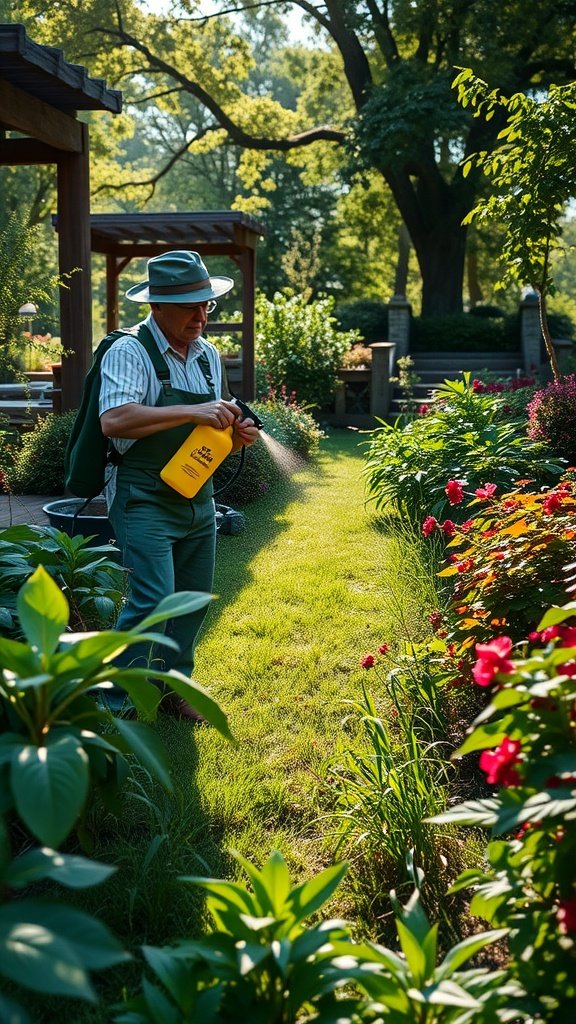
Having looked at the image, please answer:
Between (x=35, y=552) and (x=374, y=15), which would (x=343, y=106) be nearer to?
(x=374, y=15)

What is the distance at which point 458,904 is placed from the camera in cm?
256

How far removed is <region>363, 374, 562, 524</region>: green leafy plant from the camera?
6051 millimetres

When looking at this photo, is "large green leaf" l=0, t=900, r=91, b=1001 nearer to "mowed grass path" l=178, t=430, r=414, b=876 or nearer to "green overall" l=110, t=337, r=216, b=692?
"mowed grass path" l=178, t=430, r=414, b=876

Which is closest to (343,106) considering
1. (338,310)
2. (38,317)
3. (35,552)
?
(338,310)

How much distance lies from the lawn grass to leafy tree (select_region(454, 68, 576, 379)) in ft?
7.91

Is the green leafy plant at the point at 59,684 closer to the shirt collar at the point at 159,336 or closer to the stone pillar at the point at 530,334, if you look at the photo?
the shirt collar at the point at 159,336

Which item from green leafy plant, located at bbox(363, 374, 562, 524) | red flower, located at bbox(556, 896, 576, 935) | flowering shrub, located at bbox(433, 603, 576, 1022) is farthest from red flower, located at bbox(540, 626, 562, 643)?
green leafy plant, located at bbox(363, 374, 562, 524)

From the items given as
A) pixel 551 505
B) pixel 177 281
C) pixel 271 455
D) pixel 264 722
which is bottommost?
pixel 264 722

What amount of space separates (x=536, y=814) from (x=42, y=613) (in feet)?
2.97

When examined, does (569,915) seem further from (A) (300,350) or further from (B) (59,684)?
(A) (300,350)

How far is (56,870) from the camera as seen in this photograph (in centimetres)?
136

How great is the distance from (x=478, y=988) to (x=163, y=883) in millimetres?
1075

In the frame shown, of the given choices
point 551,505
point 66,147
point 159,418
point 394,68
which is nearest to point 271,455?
point 66,147

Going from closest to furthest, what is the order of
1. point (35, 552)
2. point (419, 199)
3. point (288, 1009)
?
point (288, 1009)
point (35, 552)
point (419, 199)
